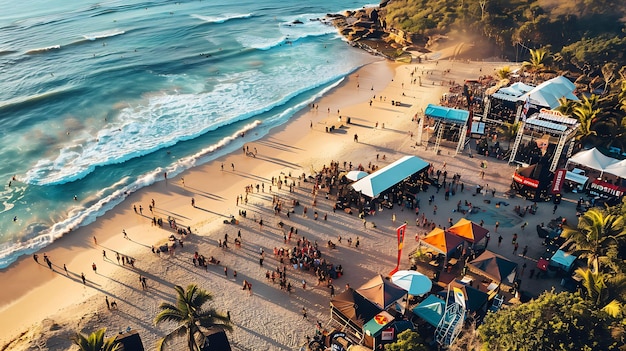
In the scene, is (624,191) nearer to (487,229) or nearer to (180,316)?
(487,229)

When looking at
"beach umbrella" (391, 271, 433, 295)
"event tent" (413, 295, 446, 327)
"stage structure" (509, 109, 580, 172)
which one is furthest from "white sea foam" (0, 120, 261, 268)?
"stage structure" (509, 109, 580, 172)

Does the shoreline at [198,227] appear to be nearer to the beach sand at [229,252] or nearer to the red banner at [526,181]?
the beach sand at [229,252]

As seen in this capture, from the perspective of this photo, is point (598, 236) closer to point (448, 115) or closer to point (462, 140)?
point (462, 140)

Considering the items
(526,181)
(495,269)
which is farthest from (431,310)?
(526,181)

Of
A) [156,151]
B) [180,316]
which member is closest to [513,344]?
[180,316]

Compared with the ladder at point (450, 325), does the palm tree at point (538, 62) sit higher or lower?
higher

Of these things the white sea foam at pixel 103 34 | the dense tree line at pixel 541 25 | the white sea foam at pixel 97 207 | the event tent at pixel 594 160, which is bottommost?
the white sea foam at pixel 97 207

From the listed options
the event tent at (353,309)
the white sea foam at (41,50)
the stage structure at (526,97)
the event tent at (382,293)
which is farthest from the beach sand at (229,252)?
the white sea foam at (41,50)
